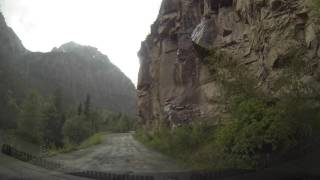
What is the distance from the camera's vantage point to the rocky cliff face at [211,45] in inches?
1286

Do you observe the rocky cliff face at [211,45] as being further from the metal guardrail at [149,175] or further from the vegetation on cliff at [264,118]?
the metal guardrail at [149,175]

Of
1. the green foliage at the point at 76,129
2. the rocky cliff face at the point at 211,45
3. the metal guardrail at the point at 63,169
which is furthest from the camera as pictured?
the green foliage at the point at 76,129

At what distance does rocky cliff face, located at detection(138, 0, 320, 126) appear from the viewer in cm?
3266

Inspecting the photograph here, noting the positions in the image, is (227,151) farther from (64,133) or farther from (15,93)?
(64,133)

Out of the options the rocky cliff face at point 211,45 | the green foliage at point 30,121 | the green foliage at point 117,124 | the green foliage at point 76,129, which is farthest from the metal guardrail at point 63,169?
the green foliage at point 117,124

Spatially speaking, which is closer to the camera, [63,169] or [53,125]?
[63,169]

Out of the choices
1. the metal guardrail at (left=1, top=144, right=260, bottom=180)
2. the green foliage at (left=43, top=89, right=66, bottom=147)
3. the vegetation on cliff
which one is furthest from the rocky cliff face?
the green foliage at (left=43, top=89, right=66, bottom=147)

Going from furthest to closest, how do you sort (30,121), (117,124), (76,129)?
(117,124)
(76,129)
(30,121)

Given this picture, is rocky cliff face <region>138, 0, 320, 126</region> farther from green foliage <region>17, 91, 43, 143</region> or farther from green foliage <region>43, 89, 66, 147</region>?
green foliage <region>43, 89, 66, 147</region>

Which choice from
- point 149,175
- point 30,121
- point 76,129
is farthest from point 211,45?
point 76,129

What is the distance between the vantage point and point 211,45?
45.1 metres

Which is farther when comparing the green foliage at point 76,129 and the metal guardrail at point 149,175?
the green foliage at point 76,129

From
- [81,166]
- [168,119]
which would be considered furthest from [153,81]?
[81,166]

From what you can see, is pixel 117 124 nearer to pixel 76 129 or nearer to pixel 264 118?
pixel 76 129
